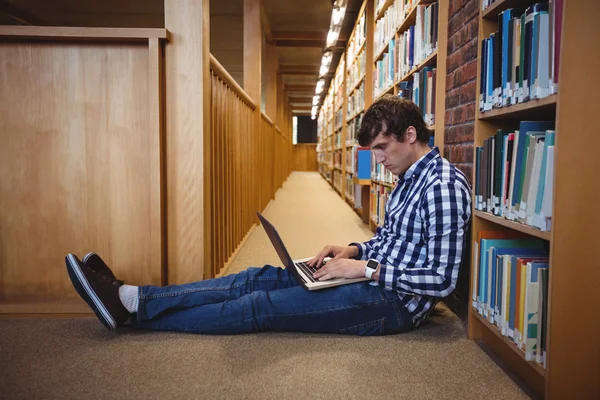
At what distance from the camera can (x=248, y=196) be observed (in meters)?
4.29

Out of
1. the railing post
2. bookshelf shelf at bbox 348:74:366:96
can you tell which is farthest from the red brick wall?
bookshelf shelf at bbox 348:74:366:96

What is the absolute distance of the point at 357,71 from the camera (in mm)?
5801

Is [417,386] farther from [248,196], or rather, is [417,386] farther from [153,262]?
[248,196]

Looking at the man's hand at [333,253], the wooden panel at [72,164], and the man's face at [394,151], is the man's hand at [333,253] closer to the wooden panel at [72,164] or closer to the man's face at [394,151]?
the man's face at [394,151]

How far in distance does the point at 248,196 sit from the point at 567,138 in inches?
131

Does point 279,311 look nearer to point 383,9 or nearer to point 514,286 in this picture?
point 514,286

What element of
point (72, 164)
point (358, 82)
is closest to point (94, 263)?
point (72, 164)

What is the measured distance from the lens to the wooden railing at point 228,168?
8.21 feet

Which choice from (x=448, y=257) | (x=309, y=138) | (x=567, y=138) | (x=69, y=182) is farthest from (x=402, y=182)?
(x=309, y=138)

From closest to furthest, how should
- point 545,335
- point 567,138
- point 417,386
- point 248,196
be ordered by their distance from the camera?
point 567,138
point 545,335
point 417,386
point 248,196

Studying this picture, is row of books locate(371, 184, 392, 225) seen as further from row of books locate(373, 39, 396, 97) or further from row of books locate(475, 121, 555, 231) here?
row of books locate(475, 121, 555, 231)

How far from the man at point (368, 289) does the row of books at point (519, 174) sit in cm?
10

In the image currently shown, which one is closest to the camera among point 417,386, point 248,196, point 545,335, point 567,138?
point 567,138

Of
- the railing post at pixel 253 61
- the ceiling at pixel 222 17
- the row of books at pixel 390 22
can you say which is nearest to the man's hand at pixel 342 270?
the row of books at pixel 390 22
